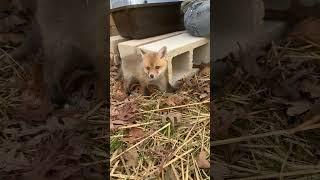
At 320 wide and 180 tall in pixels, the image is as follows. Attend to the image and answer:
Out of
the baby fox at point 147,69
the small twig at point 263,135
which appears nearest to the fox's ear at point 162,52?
the baby fox at point 147,69

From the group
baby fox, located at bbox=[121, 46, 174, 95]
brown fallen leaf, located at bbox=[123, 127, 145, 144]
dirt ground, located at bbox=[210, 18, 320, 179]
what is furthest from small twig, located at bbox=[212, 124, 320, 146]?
baby fox, located at bbox=[121, 46, 174, 95]

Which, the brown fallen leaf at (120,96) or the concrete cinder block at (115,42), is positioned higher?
the concrete cinder block at (115,42)

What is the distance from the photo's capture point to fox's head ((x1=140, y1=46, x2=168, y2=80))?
125 cm

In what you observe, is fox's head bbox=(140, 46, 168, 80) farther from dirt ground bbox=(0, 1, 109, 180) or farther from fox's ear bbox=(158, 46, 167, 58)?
dirt ground bbox=(0, 1, 109, 180)

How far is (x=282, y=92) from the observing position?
1007 millimetres

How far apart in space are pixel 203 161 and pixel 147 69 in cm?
39

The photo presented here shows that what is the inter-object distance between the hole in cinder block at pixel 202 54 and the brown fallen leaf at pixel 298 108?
1.03 ft

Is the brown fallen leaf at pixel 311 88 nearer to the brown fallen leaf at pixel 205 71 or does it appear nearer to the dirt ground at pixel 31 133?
the brown fallen leaf at pixel 205 71

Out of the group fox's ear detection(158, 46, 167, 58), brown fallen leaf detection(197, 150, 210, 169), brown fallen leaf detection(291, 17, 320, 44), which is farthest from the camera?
fox's ear detection(158, 46, 167, 58)

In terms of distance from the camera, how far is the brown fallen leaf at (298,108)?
0.99 metres

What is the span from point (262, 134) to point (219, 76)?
17 cm

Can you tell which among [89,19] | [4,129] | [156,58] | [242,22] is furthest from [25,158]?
[242,22]

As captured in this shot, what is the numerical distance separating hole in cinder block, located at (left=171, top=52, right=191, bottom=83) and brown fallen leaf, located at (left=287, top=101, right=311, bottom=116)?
0.36m

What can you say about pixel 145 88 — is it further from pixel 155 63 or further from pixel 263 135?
pixel 263 135
